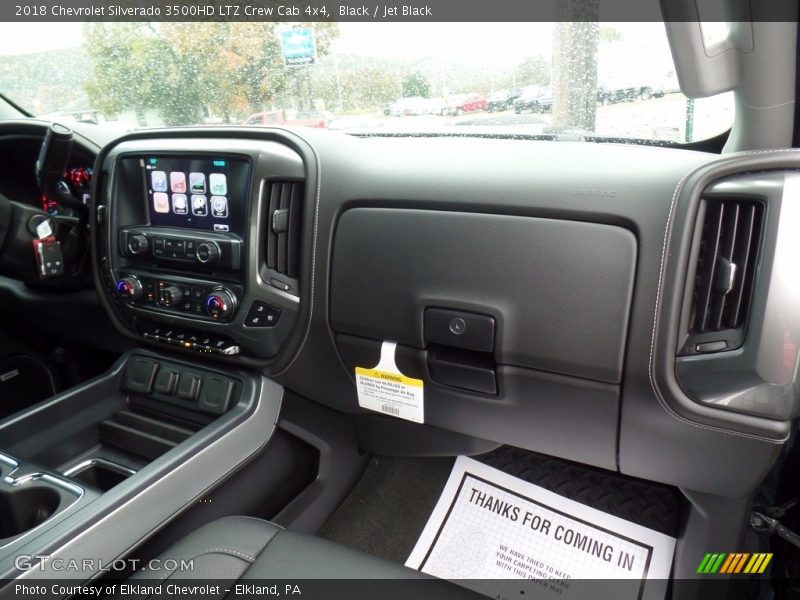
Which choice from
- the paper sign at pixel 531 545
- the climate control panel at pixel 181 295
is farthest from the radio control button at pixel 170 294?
the paper sign at pixel 531 545

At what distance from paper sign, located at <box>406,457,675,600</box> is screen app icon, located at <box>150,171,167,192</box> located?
1055mm

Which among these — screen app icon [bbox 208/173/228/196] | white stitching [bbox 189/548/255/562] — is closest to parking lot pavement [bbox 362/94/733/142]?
screen app icon [bbox 208/173/228/196]

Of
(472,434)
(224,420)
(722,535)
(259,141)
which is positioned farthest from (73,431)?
(722,535)

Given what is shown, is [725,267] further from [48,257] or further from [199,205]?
[48,257]

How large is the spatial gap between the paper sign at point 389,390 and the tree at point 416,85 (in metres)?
0.60

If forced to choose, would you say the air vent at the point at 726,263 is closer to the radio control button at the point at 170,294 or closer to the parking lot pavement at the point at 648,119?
the parking lot pavement at the point at 648,119

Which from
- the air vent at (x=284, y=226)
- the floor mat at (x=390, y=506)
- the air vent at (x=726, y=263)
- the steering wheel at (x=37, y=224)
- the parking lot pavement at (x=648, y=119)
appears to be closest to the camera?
the air vent at (x=726, y=263)

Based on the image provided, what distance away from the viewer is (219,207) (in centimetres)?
129

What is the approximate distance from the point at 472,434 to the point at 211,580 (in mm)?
574

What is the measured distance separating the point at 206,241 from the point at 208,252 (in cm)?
3

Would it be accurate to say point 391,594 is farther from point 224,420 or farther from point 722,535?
point 722,535

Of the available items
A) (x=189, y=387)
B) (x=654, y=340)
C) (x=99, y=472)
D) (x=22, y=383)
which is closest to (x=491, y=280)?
(x=654, y=340)

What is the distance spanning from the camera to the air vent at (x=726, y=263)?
87cm

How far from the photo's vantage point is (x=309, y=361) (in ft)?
4.35
